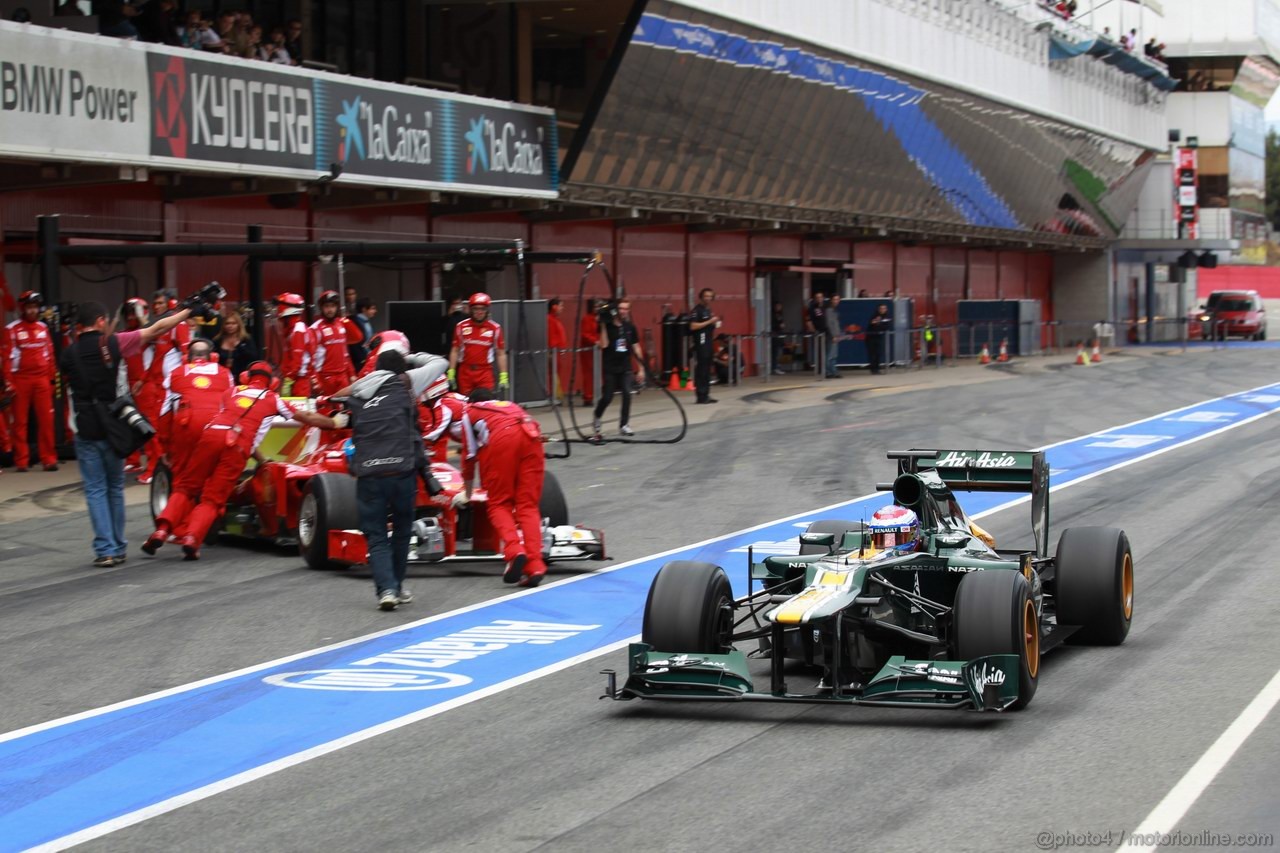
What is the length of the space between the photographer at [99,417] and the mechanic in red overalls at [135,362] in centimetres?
19

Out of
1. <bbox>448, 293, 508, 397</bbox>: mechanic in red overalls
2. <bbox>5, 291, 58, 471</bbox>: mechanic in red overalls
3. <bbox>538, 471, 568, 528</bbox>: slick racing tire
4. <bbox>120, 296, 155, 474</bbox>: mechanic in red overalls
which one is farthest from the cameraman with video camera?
<bbox>5, 291, 58, 471</bbox>: mechanic in red overalls

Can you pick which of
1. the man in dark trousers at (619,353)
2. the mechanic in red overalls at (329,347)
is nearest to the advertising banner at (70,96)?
the mechanic in red overalls at (329,347)

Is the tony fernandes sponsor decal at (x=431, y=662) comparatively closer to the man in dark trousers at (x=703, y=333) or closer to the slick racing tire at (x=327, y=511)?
the slick racing tire at (x=327, y=511)

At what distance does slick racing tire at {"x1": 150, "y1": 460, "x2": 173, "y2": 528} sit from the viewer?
1402cm

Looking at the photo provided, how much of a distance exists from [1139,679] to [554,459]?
39.5 ft

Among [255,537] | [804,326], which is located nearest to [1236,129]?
[804,326]

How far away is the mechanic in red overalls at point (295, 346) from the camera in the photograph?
1565 centimetres

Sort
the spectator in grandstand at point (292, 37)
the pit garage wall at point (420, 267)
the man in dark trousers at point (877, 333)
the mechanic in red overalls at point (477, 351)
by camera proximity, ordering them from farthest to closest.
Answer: the man in dark trousers at point (877, 333) < the spectator in grandstand at point (292, 37) < the pit garage wall at point (420, 267) < the mechanic in red overalls at point (477, 351)

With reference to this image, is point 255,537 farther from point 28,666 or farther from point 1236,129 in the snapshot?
point 1236,129

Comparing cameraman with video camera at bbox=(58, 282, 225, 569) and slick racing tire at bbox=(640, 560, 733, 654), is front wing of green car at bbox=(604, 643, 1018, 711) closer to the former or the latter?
slick racing tire at bbox=(640, 560, 733, 654)

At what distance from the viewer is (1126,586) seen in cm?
940

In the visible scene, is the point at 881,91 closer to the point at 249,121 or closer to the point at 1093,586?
the point at 249,121

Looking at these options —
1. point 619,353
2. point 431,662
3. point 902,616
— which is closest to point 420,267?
point 619,353

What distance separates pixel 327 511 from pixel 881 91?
93.8 feet
